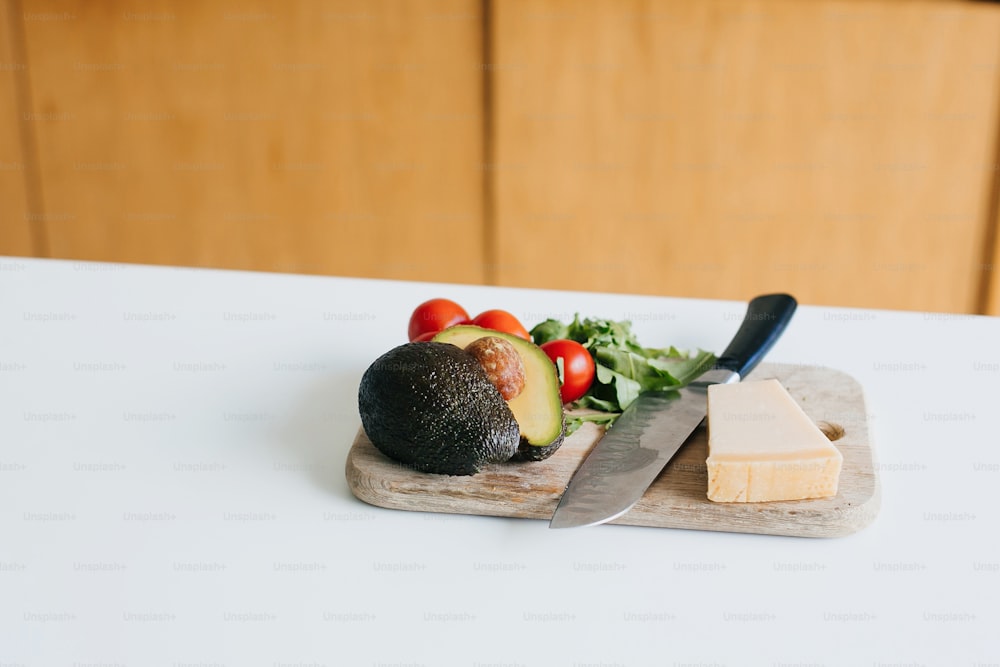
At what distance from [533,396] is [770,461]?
0.23m

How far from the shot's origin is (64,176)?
8.12 feet

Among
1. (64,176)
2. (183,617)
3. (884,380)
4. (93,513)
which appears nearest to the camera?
(183,617)

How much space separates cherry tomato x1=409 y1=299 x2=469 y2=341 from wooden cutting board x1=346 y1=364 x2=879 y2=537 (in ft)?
0.66

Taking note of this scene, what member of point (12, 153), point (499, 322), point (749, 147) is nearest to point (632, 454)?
point (499, 322)

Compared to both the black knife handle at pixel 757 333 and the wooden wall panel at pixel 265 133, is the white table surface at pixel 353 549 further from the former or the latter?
the wooden wall panel at pixel 265 133

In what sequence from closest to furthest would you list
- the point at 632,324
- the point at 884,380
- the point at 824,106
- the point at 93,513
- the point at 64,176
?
the point at 93,513, the point at 884,380, the point at 632,324, the point at 824,106, the point at 64,176

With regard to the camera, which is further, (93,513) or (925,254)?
(925,254)

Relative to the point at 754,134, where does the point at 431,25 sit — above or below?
above

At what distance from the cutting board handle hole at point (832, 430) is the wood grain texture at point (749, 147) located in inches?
51.5

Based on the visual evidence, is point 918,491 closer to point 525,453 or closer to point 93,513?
point 525,453

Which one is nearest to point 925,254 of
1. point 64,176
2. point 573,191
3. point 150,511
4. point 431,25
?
point 573,191

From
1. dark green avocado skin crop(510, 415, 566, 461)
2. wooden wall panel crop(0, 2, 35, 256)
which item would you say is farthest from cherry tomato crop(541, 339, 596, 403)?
wooden wall panel crop(0, 2, 35, 256)

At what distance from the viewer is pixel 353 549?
862 mm

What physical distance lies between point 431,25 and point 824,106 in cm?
88
